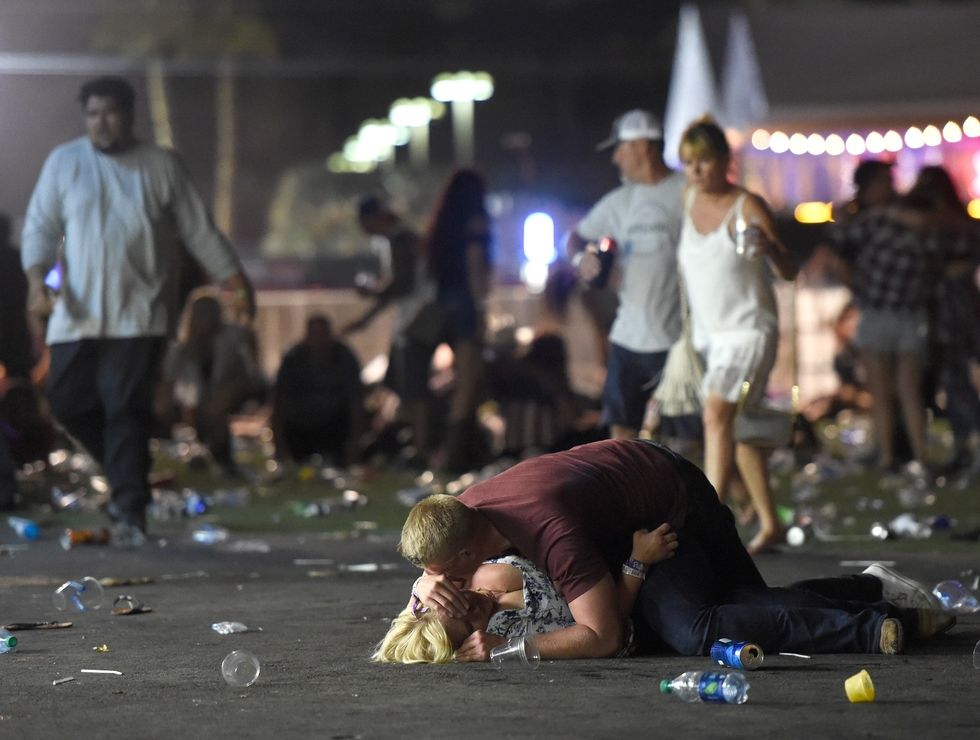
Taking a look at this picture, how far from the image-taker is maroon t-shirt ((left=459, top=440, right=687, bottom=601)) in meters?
5.38

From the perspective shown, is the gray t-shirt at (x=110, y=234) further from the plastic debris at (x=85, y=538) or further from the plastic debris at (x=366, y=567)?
the plastic debris at (x=366, y=567)

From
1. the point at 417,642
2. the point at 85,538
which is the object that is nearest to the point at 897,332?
the point at 85,538

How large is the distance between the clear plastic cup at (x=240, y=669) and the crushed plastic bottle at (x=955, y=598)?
2.65 m

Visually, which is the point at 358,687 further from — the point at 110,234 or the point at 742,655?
the point at 110,234

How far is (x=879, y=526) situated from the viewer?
9.68 metres

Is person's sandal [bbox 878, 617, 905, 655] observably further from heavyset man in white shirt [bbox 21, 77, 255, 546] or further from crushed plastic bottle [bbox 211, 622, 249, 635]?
heavyset man in white shirt [bbox 21, 77, 255, 546]

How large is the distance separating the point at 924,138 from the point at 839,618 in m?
14.1

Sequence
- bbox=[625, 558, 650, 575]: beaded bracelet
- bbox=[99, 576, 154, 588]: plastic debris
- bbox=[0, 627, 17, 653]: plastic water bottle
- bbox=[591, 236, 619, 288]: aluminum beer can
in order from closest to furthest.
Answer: bbox=[625, 558, 650, 575]: beaded bracelet → bbox=[0, 627, 17, 653]: plastic water bottle → bbox=[99, 576, 154, 588]: plastic debris → bbox=[591, 236, 619, 288]: aluminum beer can

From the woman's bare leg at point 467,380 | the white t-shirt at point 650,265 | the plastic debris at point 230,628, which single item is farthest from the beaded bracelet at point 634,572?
the woman's bare leg at point 467,380

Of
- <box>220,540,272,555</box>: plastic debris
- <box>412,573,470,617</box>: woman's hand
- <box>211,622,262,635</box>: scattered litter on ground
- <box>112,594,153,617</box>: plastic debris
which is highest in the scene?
<box>412,573,470,617</box>: woman's hand

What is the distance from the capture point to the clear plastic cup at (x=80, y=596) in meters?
7.19

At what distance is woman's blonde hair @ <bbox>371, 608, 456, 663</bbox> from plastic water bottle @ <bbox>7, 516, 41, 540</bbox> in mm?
4705

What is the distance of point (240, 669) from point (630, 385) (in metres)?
4.31

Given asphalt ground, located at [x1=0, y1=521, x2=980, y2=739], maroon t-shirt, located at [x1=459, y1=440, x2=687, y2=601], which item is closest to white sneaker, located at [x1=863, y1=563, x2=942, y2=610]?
asphalt ground, located at [x1=0, y1=521, x2=980, y2=739]
